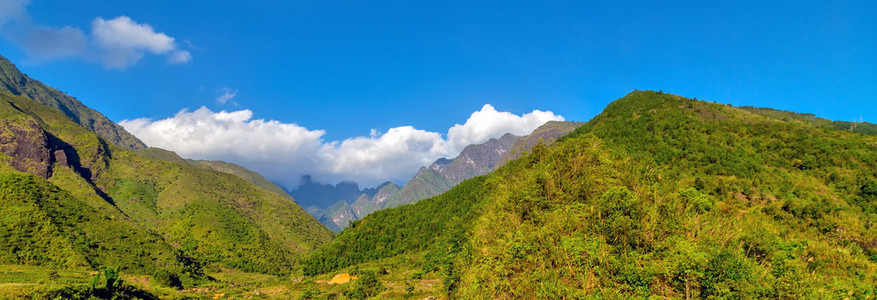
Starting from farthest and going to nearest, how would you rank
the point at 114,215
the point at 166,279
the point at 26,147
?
1. the point at 26,147
2. the point at 114,215
3. the point at 166,279

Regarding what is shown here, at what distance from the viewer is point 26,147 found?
5635 inches

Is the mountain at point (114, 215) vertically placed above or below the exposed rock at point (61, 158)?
below

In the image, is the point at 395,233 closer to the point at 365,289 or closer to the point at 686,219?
the point at 365,289

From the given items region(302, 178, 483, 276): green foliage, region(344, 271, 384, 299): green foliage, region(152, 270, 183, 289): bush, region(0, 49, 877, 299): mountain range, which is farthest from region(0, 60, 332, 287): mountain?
region(344, 271, 384, 299): green foliage

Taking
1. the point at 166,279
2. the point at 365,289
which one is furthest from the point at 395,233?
the point at 166,279

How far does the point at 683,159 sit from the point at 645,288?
56757mm

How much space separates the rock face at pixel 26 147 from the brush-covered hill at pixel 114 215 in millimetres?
288

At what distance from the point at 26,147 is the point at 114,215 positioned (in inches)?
2498

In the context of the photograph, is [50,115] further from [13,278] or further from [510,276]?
[510,276]

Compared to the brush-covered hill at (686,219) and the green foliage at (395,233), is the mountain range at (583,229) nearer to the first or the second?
the brush-covered hill at (686,219)

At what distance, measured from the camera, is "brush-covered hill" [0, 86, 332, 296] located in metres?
76.6

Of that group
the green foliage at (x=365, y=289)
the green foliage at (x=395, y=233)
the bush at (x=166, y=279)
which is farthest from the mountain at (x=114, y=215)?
the green foliage at (x=365, y=289)

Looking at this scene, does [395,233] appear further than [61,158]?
No

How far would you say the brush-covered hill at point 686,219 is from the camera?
563 inches
